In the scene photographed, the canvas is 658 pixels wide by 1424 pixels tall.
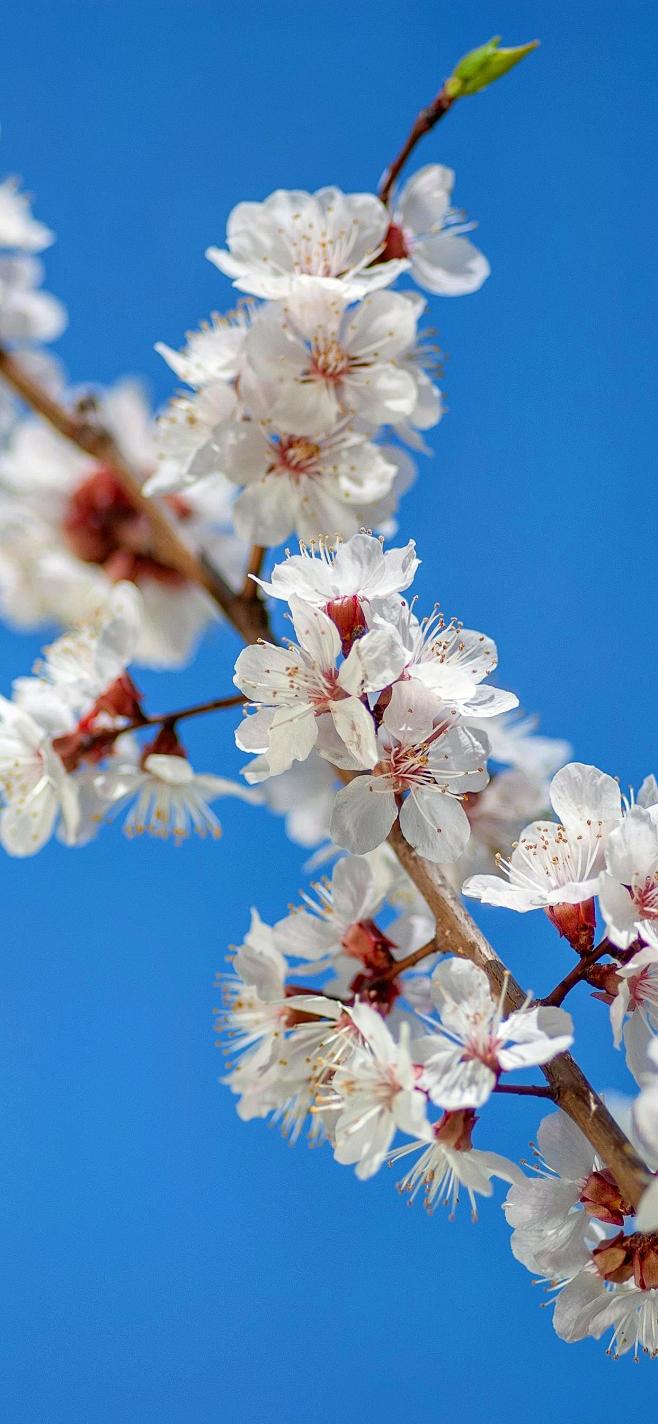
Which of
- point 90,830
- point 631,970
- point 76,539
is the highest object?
point 76,539

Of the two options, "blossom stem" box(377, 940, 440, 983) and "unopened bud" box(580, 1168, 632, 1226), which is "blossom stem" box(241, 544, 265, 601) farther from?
"unopened bud" box(580, 1168, 632, 1226)

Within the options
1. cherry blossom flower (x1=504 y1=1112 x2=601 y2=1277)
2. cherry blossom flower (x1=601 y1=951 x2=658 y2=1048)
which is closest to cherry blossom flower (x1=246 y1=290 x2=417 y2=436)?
cherry blossom flower (x1=601 y1=951 x2=658 y2=1048)

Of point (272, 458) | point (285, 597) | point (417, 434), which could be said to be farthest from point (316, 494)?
point (285, 597)

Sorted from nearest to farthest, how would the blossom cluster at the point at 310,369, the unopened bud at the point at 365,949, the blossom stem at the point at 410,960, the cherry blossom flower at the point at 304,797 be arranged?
1. the blossom stem at the point at 410,960
2. the unopened bud at the point at 365,949
3. the blossom cluster at the point at 310,369
4. the cherry blossom flower at the point at 304,797

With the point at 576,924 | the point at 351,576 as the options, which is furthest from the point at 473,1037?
the point at 351,576

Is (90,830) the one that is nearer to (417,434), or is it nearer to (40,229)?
(417,434)

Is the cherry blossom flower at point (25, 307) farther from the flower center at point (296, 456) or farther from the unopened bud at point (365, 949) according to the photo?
the unopened bud at point (365, 949)

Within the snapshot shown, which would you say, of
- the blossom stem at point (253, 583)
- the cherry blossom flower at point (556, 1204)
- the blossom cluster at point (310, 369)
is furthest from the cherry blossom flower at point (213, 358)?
the cherry blossom flower at point (556, 1204)
